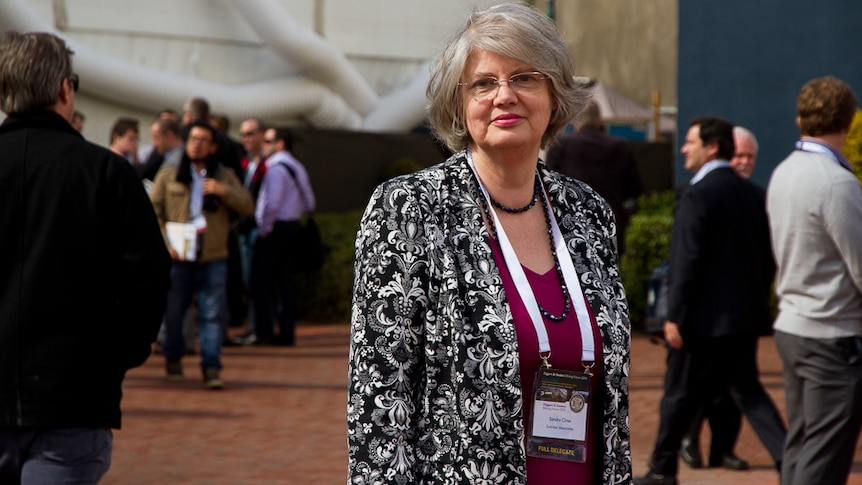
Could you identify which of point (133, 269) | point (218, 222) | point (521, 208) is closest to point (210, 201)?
point (218, 222)

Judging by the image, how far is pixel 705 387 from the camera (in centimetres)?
686

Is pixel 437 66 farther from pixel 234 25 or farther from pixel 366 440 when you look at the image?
pixel 234 25

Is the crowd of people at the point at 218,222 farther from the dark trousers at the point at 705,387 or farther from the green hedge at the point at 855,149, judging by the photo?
the green hedge at the point at 855,149

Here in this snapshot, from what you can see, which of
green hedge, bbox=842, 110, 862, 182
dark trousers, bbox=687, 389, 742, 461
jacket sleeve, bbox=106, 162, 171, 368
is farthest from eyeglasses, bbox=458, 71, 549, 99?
green hedge, bbox=842, 110, 862, 182

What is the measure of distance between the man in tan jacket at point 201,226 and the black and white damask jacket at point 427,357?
7230 mm

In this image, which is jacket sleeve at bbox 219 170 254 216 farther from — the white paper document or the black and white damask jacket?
the black and white damask jacket

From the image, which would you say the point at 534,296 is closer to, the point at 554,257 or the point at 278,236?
the point at 554,257

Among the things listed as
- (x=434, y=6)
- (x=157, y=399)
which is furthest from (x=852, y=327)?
(x=434, y=6)

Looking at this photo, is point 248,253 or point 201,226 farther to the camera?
point 248,253

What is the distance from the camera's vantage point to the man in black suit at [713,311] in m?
→ 6.73

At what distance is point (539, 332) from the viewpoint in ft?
9.33

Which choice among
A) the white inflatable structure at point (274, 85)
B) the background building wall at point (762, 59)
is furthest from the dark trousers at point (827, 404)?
the white inflatable structure at point (274, 85)

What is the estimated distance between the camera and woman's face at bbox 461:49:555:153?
9.72 feet

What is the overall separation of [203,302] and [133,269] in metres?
6.35
